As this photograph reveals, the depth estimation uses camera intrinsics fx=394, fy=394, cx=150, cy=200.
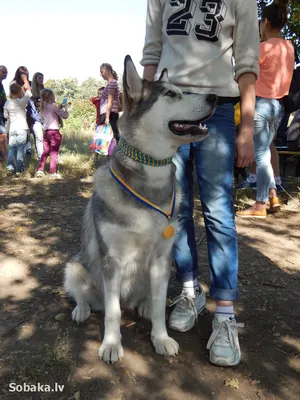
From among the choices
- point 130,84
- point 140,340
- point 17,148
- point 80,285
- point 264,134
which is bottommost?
point 140,340

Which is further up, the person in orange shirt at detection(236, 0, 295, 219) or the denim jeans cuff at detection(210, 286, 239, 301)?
the person in orange shirt at detection(236, 0, 295, 219)

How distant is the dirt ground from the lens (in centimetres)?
216

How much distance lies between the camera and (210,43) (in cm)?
235

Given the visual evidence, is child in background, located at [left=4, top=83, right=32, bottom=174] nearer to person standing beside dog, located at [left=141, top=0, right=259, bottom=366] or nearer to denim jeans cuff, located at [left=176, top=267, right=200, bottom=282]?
denim jeans cuff, located at [left=176, top=267, right=200, bottom=282]

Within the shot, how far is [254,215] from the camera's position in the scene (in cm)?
520

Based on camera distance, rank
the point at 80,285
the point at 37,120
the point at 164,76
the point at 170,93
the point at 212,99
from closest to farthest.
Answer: the point at 212,99
the point at 170,93
the point at 164,76
the point at 80,285
the point at 37,120

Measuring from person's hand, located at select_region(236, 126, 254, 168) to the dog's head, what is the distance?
0.24 m

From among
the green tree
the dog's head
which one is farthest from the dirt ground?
the green tree

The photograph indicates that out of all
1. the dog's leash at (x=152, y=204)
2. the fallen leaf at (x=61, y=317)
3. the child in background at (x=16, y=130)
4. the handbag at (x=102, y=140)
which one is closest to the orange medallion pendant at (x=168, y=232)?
the dog's leash at (x=152, y=204)

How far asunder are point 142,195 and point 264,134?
3.13m

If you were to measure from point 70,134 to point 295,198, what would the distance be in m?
9.07

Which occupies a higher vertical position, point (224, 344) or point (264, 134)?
point (264, 134)

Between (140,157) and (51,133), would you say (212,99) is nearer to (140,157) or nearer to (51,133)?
(140,157)

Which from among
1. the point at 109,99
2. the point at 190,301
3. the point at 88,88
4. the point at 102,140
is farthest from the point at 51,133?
the point at 88,88
